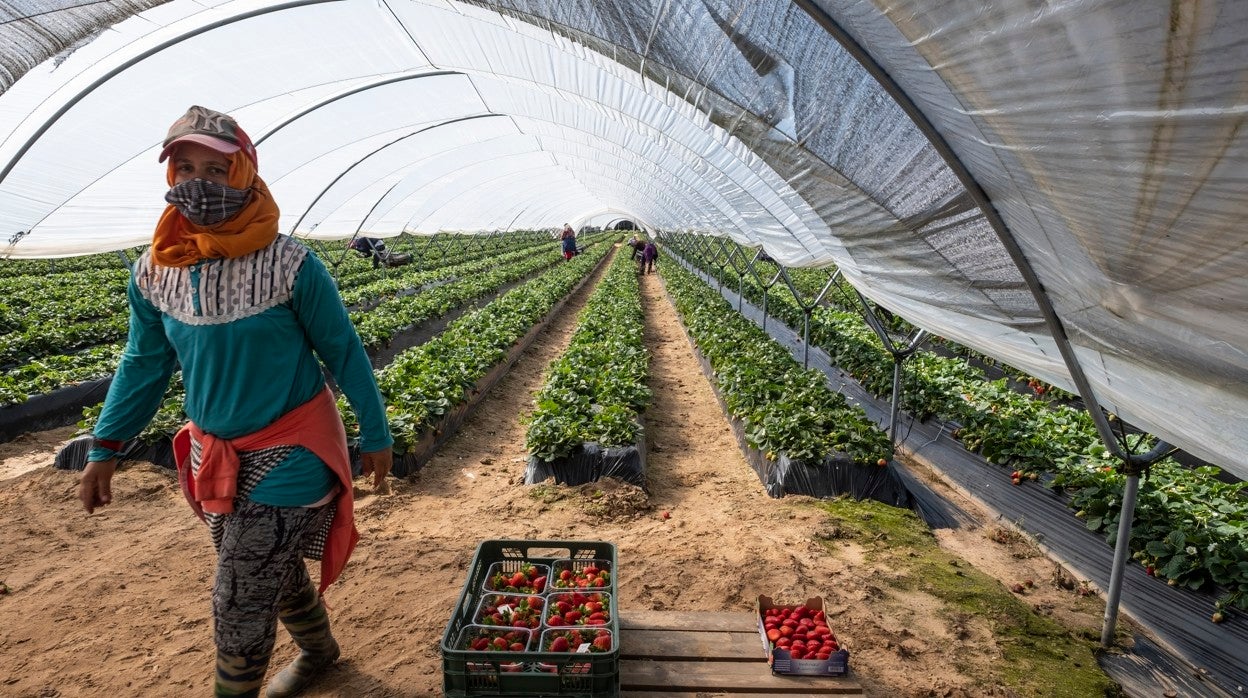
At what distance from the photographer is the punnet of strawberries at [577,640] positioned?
9.42 feet

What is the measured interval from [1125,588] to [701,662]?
11.6 feet

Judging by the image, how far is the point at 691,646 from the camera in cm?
327

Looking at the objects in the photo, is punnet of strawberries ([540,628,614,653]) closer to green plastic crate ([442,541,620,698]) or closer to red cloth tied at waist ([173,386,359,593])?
green plastic crate ([442,541,620,698])

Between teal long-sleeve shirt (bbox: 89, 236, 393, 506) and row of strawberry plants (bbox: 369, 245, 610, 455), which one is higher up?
teal long-sleeve shirt (bbox: 89, 236, 393, 506)

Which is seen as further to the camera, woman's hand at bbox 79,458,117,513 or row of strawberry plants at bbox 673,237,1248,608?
row of strawberry plants at bbox 673,237,1248,608

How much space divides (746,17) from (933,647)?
3.53 meters

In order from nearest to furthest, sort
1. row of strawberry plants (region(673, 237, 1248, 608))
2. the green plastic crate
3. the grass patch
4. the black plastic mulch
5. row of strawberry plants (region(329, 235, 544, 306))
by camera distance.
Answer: the green plastic crate → the grass patch → the black plastic mulch → row of strawberry plants (region(673, 237, 1248, 608)) → row of strawberry plants (region(329, 235, 544, 306))

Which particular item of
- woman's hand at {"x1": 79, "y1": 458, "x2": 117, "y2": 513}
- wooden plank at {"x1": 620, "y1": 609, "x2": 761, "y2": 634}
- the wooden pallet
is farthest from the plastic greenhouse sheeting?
woman's hand at {"x1": 79, "y1": 458, "x2": 117, "y2": 513}

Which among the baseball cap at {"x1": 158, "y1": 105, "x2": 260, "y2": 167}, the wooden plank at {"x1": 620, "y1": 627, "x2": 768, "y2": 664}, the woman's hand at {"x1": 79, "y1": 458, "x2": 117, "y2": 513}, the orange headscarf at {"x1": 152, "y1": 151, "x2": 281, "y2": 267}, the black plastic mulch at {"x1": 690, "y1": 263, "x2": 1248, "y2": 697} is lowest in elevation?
the black plastic mulch at {"x1": 690, "y1": 263, "x2": 1248, "y2": 697}

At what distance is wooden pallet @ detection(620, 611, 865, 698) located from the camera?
299 centimetres

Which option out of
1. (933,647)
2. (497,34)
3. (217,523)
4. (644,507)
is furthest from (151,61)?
(933,647)

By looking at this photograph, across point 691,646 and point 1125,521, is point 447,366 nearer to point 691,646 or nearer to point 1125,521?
point 691,646

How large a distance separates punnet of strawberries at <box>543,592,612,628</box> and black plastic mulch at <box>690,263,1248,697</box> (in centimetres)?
288

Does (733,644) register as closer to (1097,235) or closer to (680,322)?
(1097,235)
